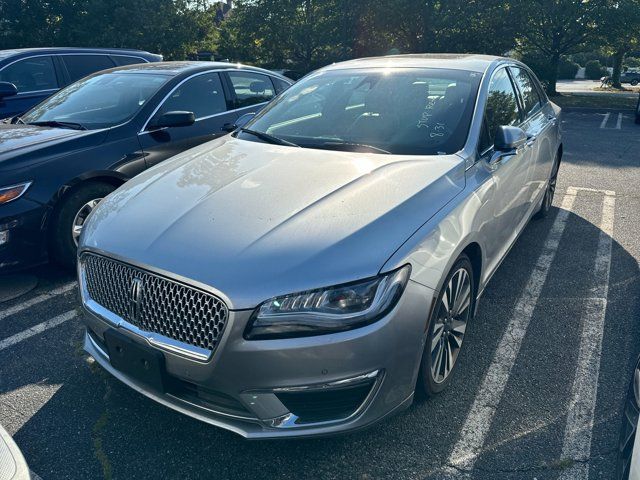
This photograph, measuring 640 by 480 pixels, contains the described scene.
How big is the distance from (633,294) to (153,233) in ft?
11.0

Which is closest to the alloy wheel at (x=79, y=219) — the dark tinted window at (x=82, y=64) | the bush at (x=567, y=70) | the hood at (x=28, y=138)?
the hood at (x=28, y=138)

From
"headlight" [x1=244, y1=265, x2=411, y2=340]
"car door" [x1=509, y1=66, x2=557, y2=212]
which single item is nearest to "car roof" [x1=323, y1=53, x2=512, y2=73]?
"car door" [x1=509, y1=66, x2=557, y2=212]

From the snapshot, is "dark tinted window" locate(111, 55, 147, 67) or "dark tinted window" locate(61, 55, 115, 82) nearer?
"dark tinted window" locate(61, 55, 115, 82)

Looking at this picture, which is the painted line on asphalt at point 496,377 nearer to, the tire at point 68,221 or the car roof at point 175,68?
the tire at point 68,221

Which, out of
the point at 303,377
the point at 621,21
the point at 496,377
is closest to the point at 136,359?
the point at 303,377

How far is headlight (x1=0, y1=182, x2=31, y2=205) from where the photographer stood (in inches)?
144

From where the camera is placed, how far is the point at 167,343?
214cm

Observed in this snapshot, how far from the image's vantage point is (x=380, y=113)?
338 cm

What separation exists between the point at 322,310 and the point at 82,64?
6.40 meters

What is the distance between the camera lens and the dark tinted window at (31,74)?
21.4 feet

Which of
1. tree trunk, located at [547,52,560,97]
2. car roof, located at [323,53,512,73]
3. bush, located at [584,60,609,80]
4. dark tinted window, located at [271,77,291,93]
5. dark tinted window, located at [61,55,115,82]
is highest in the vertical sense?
car roof, located at [323,53,512,73]

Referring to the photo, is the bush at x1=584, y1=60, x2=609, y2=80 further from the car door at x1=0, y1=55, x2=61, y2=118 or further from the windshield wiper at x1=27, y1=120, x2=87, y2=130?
the windshield wiper at x1=27, y1=120, x2=87, y2=130

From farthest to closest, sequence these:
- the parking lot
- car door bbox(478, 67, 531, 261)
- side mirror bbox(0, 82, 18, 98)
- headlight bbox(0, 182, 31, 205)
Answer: side mirror bbox(0, 82, 18, 98), headlight bbox(0, 182, 31, 205), car door bbox(478, 67, 531, 261), the parking lot

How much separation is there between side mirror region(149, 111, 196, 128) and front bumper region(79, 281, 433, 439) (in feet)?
8.69
